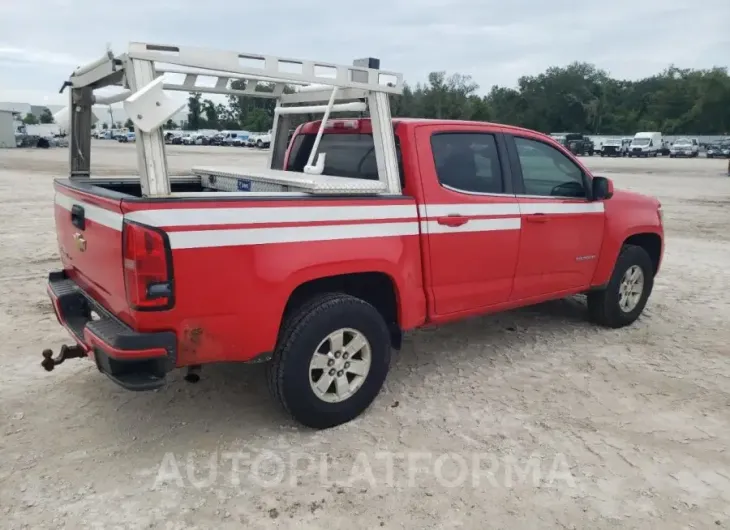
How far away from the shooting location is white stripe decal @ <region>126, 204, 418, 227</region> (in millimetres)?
2955

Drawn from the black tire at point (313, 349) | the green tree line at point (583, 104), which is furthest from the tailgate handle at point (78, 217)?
the green tree line at point (583, 104)

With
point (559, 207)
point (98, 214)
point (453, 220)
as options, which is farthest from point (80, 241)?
point (559, 207)

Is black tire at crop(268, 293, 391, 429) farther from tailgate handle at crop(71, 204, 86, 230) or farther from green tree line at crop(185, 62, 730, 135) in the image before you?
green tree line at crop(185, 62, 730, 135)

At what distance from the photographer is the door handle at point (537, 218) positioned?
4641mm

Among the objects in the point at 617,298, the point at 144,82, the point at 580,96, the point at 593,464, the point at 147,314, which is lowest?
the point at 593,464

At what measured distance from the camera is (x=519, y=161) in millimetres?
4723

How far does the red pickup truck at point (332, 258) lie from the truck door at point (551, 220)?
14mm

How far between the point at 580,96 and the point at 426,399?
9924 centimetres

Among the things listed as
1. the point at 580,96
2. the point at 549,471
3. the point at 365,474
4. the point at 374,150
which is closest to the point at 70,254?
the point at 374,150

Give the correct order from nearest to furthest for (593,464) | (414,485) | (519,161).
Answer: (414,485), (593,464), (519,161)

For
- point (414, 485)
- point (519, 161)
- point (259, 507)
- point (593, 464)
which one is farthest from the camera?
point (519, 161)

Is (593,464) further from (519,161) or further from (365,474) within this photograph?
(519,161)

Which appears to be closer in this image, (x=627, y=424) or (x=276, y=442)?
(x=276, y=442)

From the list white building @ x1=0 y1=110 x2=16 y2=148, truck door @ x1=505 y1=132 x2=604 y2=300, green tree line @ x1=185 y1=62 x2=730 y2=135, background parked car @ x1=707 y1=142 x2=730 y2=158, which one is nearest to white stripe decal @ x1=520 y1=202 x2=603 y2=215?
truck door @ x1=505 y1=132 x2=604 y2=300
